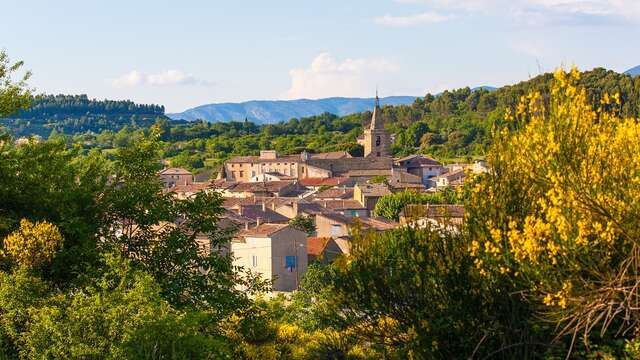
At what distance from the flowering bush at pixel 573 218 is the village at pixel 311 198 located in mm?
1293

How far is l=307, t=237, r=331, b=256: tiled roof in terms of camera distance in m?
42.8

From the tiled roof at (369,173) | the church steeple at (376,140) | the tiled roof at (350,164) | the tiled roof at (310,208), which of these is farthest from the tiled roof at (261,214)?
the church steeple at (376,140)

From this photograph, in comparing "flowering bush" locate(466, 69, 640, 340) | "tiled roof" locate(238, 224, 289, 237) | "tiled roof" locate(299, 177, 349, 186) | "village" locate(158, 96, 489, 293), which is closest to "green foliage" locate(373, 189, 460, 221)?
"village" locate(158, 96, 489, 293)

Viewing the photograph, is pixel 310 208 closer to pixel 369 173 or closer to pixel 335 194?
pixel 335 194

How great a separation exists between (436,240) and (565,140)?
2.54m

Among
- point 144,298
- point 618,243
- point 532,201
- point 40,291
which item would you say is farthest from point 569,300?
point 40,291

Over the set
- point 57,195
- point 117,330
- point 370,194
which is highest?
point 57,195

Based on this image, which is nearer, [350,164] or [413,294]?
[413,294]

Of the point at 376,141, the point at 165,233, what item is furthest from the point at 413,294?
the point at 376,141

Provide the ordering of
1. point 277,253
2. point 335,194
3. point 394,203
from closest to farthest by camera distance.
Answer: point 277,253, point 394,203, point 335,194

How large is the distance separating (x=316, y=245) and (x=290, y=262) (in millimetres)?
3232

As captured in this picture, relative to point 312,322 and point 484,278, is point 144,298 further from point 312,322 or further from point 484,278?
point 312,322

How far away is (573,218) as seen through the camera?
8.84 metres

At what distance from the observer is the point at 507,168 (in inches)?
406
